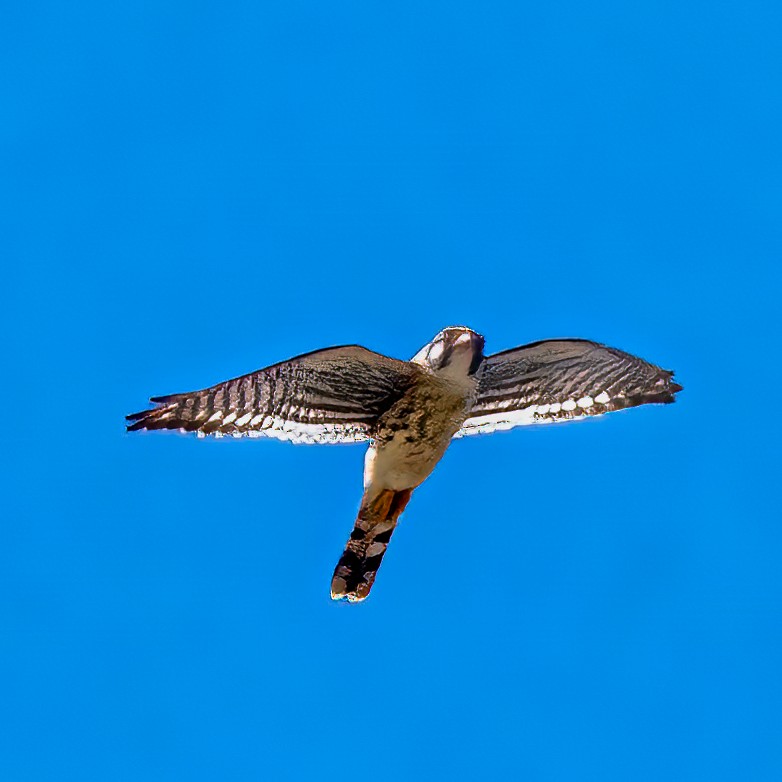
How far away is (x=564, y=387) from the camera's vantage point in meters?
13.9

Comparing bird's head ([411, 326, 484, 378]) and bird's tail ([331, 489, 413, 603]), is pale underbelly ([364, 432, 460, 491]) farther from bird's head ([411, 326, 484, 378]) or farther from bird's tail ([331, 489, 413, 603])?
bird's head ([411, 326, 484, 378])

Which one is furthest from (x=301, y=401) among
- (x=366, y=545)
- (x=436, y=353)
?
(x=366, y=545)

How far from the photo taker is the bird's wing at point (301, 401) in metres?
12.6

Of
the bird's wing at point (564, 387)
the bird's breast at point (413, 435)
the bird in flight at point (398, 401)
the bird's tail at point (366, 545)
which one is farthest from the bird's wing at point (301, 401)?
the bird's wing at point (564, 387)

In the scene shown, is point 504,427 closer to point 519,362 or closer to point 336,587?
point 519,362

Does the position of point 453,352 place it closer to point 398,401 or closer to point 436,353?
point 436,353

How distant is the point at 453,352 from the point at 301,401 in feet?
4.28

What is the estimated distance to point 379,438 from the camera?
13.4 metres

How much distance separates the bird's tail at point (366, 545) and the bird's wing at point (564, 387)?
32.8 inches

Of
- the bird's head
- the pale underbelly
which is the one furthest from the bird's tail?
the bird's head

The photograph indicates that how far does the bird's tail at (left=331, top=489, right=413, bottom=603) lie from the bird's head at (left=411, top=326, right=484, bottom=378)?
1152mm

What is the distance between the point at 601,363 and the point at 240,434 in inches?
126

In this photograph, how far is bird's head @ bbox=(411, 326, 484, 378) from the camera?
12977 mm

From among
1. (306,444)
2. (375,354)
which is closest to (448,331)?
(375,354)
